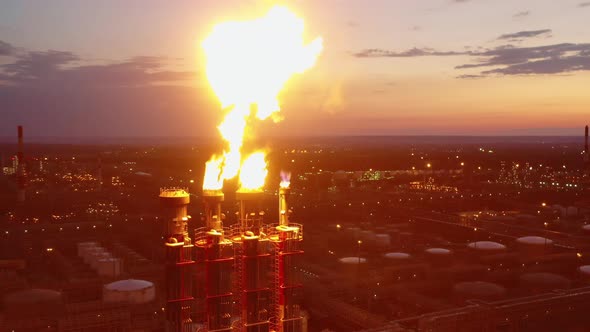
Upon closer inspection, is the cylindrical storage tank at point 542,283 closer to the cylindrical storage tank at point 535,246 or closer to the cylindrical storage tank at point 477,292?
the cylindrical storage tank at point 477,292

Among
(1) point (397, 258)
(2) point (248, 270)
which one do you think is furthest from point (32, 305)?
(1) point (397, 258)

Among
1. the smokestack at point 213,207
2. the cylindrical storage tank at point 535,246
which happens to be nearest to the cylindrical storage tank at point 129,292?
the smokestack at point 213,207

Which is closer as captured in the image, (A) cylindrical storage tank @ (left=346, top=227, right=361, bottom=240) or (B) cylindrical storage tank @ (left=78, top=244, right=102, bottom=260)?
(B) cylindrical storage tank @ (left=78, top=244, right=102, bottom=260)

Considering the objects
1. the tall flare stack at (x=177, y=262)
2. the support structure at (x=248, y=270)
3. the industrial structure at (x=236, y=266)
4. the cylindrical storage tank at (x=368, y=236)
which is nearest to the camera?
the tall flare stack at (x=177, y=262)

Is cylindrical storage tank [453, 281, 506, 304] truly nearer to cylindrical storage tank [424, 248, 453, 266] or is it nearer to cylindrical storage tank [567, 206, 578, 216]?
cylindrical storage tank [424, 248, 453, 266]

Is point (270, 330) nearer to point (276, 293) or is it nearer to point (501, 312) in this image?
point (276, 293)

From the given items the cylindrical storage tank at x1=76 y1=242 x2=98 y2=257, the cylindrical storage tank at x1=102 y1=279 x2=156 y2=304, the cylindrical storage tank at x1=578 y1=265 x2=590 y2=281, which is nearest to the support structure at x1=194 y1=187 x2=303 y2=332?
the cylindrical storage tank at x1=102 y1=279 x2=156 y2=304

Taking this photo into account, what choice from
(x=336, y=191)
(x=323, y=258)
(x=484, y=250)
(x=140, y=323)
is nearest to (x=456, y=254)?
(x=484, y=250)
